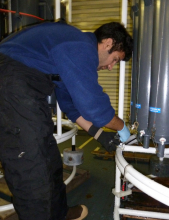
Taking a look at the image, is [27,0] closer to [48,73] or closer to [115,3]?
[48,73]

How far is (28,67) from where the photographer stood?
1377 mm

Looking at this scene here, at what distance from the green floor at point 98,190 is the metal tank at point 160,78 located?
4.89 feet

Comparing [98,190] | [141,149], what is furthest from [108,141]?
[98,190]

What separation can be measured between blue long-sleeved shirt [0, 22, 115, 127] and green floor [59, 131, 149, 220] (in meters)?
1.56

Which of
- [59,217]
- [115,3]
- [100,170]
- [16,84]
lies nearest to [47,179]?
[59,217]

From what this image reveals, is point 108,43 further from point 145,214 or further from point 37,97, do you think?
point 145,214

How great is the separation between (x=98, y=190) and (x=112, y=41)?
219cm

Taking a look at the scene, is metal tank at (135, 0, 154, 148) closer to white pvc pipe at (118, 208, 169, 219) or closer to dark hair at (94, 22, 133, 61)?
dark hair at (94, 22, 133, 61)

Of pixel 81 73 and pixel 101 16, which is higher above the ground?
pixel 101 16

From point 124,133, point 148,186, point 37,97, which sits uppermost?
point 37,97

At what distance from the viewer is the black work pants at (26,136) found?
1321mm

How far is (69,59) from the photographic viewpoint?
4.25 ft

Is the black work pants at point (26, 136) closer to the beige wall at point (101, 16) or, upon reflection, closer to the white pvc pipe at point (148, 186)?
the white pvc pipe at point (148, 186)

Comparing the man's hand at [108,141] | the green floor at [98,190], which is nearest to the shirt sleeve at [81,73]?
the man's hand at [108,141]
